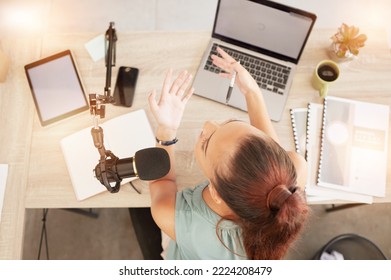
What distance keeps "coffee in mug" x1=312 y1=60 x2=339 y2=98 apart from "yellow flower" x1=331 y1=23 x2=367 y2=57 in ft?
0.18

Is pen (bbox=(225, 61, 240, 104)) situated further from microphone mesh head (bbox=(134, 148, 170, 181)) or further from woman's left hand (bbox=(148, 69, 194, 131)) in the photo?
microphone mesh head (bbox=(134, 148, 170, 181))

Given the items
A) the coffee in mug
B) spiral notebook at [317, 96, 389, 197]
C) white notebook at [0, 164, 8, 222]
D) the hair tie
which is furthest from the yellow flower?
white notebook at [0, 164, 8, 222]

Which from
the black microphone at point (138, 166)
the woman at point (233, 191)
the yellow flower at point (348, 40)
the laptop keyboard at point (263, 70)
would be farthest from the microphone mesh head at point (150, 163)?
the yellow flower at point (348, 40)

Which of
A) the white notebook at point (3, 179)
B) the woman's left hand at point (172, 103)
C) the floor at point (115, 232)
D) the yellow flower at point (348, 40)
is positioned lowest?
the floor at point (115, 232)

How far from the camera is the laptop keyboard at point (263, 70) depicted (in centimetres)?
130

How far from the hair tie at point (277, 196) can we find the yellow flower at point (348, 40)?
65 centimetres

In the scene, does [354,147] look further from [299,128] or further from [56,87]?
[56,87]

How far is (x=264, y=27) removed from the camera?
4.11 ft

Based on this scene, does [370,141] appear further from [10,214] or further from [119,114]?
[10,214]

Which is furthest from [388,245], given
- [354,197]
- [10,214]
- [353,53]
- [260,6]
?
[10,214]

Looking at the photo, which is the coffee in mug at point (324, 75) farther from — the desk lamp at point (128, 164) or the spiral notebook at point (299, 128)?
the desk lamp at point (128, 164)

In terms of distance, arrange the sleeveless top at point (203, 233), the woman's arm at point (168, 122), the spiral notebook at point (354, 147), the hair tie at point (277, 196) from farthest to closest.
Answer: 1. the spiral notebook at point (354, 147)
2. the woman's arm at point (168, 122)
3. the sleeveless top at point (203, 233)
4. the hair tie at point (277, 196)

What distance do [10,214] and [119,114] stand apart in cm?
45

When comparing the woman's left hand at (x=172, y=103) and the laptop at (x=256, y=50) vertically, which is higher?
the laptop at (x=256, y=50)
